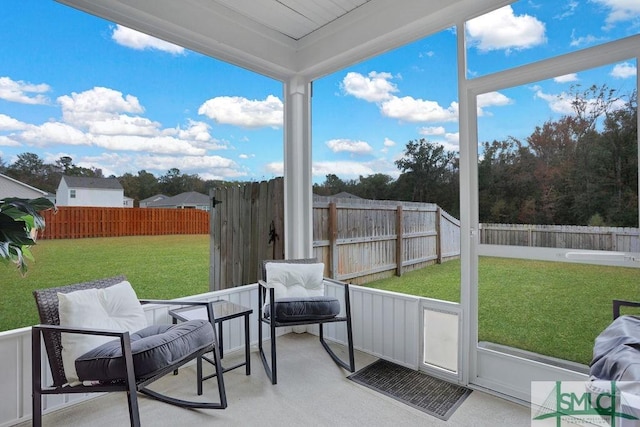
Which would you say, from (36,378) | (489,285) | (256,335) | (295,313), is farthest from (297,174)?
(36,378)

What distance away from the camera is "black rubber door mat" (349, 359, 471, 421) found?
7.02 feet

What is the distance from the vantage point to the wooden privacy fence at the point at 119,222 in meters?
2.33

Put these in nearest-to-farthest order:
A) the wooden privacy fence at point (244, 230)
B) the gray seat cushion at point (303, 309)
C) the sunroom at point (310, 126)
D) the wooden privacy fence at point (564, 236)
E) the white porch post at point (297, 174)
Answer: the wooden privacy fence at point (564, 236) → the sunroom at point (310, 126) → the gray seat cushion at point (303, 309) → the wooden privacy fence at point (244, 230) → the white porch post at point (297, 174)

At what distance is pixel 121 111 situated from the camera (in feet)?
8.21

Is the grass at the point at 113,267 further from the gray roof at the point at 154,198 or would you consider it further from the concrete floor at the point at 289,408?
the concrete floor at the point at 289,408

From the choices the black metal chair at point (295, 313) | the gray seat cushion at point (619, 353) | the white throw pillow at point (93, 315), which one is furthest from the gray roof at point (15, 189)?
the gray seat cushion at point (619, 353)

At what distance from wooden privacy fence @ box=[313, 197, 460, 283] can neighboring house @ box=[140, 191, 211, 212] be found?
1036mm

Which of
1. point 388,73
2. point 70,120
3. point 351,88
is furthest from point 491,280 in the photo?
point 70,120

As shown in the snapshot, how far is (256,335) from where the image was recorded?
10.3 feet

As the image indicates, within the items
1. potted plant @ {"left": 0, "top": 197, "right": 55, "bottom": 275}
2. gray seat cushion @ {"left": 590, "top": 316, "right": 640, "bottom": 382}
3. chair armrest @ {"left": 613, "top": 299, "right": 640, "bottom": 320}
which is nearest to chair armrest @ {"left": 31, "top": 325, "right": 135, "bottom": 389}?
potted plant @ {"left": 0, "top": 197, "right": 55, "bottom": 275}

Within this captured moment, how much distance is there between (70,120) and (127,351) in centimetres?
162

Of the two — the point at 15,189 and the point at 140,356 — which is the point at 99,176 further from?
the point at 140,356

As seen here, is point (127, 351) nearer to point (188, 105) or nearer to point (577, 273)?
point (188, 105)

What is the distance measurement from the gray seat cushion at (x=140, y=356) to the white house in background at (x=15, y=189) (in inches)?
43.2
